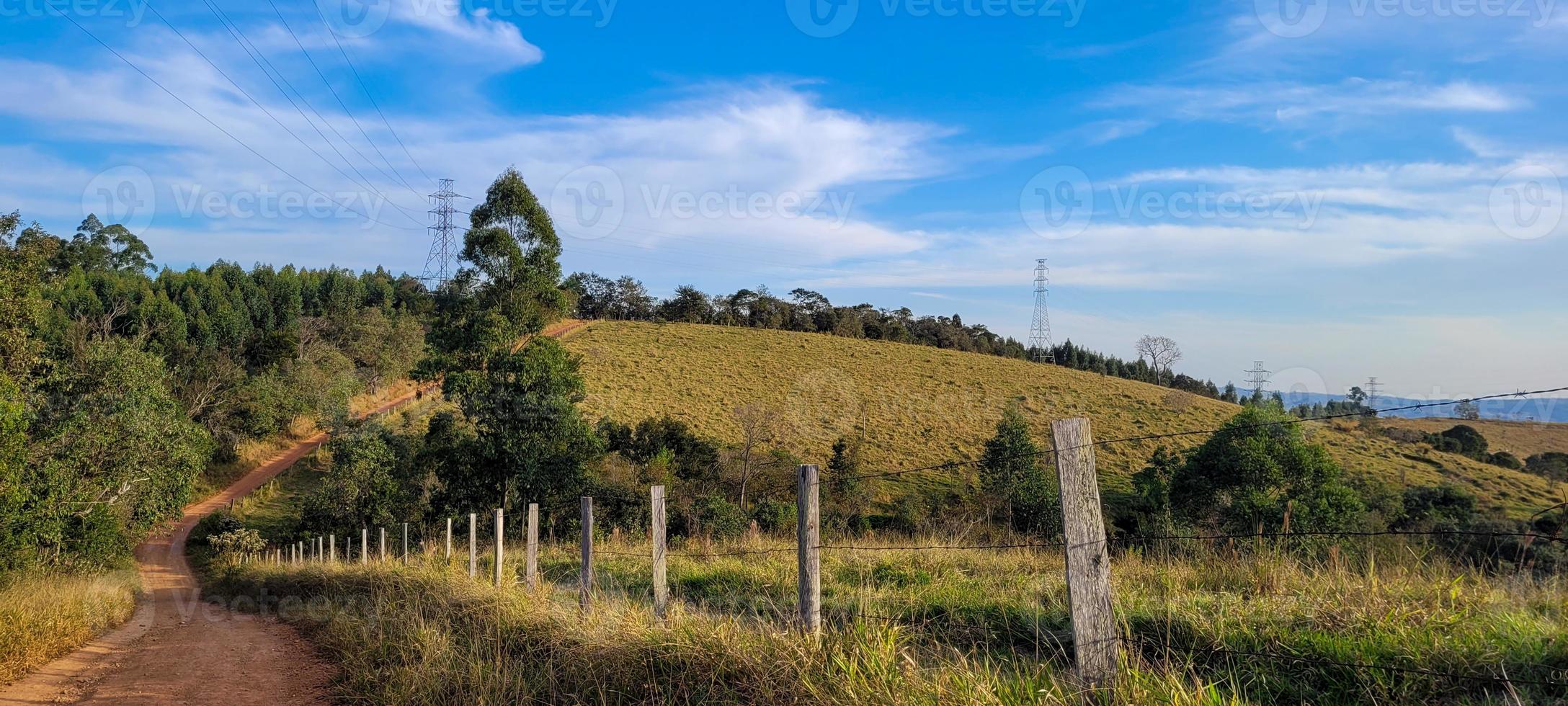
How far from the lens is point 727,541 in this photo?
12.7 m

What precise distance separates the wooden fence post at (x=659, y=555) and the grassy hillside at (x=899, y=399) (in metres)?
25.9

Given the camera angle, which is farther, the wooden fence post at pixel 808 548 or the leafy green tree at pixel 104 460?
the leafy green tree at pixel 104 460

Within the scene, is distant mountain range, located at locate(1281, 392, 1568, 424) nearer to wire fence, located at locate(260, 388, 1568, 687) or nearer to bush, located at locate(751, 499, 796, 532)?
wire fence, located at locate(260, 388, 1568, 687)

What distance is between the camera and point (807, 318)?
84875 mm

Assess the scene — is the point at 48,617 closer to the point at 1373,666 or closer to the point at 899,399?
the point at 1373,666

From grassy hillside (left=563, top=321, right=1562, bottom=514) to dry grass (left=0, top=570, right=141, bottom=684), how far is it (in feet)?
88.2

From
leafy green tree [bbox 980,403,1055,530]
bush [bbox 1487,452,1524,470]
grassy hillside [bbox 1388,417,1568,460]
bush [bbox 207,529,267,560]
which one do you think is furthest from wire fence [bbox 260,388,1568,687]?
bush [bbox 1487,452,1524,470]

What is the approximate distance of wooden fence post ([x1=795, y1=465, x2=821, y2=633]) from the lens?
4789 millimetres

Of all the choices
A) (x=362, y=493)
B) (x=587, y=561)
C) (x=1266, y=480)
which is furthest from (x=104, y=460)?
(x=1266, y=480)

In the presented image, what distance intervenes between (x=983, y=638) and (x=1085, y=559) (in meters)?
2.48

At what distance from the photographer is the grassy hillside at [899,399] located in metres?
35.5

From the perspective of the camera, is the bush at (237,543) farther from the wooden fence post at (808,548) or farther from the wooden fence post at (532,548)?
the wooden fence post at (808,548)

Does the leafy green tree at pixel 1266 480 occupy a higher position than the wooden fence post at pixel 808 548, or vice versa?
the wooden fence post at pixel 808 548

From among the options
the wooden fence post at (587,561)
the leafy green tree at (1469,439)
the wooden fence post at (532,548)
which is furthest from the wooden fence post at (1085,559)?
the leafy green tree at (1469,439)
